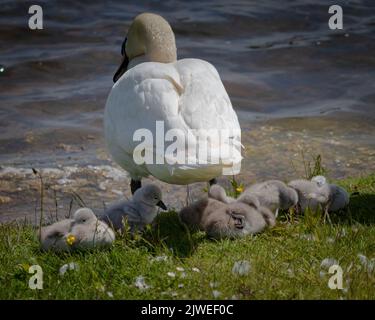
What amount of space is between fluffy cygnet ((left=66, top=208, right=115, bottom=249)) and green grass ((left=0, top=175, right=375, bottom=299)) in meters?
0.07

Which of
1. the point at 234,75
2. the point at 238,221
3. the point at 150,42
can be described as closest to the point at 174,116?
the point at 238,221

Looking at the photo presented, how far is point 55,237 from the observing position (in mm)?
5324

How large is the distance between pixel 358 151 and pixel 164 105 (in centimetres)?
449

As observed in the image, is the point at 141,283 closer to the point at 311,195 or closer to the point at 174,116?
the point at 174,116

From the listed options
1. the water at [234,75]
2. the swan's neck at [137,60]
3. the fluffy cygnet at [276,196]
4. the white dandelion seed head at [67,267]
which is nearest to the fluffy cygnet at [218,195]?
the fluffy cygnet at [276,196]

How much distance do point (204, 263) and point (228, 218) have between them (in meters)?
0.56

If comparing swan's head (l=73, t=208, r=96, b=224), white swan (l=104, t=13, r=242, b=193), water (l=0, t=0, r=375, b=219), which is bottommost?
water (l=0, t=0, r=375, b=219)

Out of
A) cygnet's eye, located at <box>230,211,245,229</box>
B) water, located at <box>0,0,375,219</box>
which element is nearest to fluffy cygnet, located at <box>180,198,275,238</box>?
cygnet's eye, located at <box>230,211,245,229</box>

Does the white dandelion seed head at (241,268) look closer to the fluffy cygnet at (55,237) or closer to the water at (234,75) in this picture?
the fluffy cygnet at (55,237)

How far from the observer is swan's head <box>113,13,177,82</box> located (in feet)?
24.6

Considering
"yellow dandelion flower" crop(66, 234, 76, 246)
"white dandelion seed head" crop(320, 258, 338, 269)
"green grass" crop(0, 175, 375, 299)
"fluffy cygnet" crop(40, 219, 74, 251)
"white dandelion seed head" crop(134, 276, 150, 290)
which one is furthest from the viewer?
"fluffy cygnet" crop(40, 219, 74, 251)

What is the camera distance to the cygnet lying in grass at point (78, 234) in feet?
17.2

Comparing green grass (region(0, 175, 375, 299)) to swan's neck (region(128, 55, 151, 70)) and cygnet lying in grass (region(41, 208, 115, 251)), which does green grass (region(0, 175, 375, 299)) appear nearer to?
cygnet lying in grass (region(41, 208, 115, 251))
